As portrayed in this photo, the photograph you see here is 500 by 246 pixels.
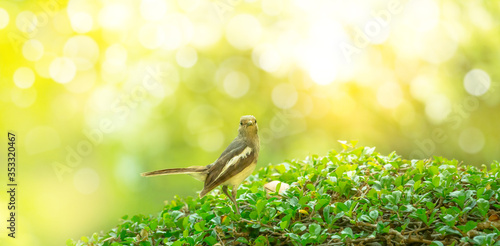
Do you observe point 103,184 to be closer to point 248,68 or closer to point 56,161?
point 56,161

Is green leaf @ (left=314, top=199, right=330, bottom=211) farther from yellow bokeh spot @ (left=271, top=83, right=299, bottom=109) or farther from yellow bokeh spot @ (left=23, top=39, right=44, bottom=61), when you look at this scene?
yellow bokeh spot @ (left=23, top=39, right=44, bottom=61)

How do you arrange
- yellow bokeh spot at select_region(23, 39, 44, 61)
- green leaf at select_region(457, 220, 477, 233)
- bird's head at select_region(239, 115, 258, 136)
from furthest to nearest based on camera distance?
1. yellow bokeh spot at select_region(23, 39, 44, 61)
2. bird's head at select_region(239, 115, 258, 136)
3. green leaf at select_region(457, 220, 477, 233)

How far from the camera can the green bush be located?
2082 millimetres

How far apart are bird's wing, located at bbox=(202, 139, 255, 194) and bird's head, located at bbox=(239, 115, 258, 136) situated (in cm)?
7

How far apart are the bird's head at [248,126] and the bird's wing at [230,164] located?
0.07 m

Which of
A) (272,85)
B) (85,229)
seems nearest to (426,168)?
(272,85)

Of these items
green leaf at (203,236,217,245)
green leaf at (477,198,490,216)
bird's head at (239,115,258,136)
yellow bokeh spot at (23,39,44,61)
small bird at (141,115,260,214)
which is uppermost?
yellow bokeh spot at (23,39,44,61)

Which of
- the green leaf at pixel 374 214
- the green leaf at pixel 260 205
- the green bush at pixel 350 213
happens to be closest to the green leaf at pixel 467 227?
the green bush at pixel 350 213

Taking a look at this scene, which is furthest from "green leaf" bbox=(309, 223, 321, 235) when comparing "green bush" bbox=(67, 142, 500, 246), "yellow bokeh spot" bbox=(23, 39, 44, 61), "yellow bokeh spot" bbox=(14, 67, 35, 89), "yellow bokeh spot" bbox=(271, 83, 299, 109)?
"yellow bokeh spot" bbox=(14, 67, 35, 89)

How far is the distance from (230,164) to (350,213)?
68 centimetres

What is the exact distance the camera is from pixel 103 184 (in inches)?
188

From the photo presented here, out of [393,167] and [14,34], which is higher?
[14,34]

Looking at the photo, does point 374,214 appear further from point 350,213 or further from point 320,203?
point 320,203

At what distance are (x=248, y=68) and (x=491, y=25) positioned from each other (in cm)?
255
